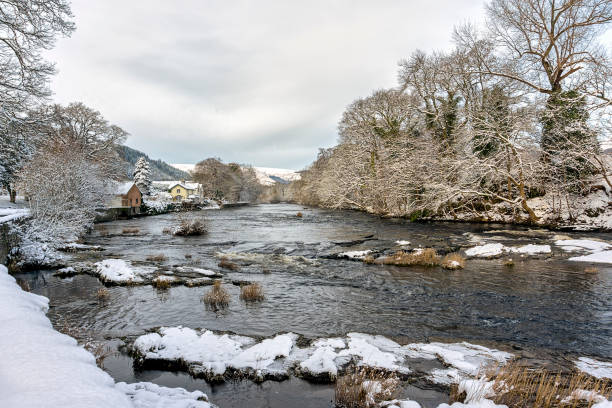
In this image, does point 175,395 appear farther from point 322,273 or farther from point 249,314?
point 322,273

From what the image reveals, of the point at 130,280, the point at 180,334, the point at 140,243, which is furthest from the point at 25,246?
the point at 180,334

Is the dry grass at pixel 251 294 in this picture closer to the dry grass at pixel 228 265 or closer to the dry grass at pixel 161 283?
the dry grass at pixel 161 283

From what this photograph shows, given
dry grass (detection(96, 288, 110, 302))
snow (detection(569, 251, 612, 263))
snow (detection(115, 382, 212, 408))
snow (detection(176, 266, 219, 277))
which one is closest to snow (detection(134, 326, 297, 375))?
→ snow (detection(115, 382, 212, 408))

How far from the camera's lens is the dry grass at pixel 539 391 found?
13.7 feet

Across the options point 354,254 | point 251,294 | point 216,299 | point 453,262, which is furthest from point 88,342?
point 453,262

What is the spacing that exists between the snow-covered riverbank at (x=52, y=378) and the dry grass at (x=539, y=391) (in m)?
4.21

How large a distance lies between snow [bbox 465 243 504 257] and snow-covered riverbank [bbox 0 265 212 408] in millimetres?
13842

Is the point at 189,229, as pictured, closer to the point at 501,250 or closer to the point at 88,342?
the point at 88,342

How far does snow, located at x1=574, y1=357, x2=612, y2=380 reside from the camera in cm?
505

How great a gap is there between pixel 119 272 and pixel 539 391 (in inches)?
495

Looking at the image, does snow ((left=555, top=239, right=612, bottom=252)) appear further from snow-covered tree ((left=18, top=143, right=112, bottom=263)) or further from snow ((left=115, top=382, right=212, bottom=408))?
snow-covered tree ((left=18, top=143, right=112, bottom=263))

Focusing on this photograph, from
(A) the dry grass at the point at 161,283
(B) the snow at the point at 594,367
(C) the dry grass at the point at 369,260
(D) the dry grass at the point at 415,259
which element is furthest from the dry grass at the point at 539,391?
(A) the dry grass at the point at 161,283

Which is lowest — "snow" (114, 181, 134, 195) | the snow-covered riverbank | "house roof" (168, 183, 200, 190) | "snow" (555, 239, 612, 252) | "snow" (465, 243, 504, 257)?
"snow" (465, 243, 504, 257)

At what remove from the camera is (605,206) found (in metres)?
20.1
